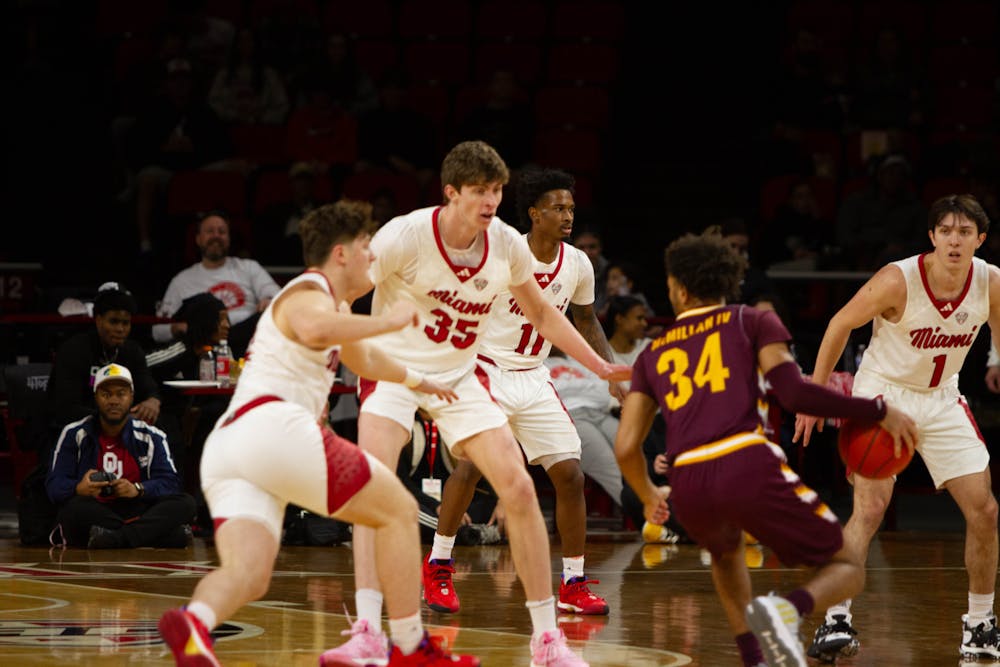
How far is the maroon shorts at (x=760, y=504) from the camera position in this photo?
4887 millimetres

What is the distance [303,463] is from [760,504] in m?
1.40

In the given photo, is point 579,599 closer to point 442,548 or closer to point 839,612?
point 442,548

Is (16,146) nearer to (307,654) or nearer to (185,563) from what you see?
(185,563)

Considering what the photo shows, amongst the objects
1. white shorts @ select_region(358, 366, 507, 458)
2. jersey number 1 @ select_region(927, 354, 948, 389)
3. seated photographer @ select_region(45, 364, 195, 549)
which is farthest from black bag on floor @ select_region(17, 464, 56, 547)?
jersey number 1 @ select_region(927, 354, 948, 389)

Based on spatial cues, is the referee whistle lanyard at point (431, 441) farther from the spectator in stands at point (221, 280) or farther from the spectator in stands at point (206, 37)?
the spectator in stands at point (206, 37)

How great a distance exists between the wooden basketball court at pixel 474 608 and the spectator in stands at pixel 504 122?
4655mm

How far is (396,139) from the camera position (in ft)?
45.5

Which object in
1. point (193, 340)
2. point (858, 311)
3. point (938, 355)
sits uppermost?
point (193, 340)

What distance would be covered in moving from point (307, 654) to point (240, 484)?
4.55 feet

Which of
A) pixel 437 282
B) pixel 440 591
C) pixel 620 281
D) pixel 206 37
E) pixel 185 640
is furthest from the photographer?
pixel 206 37

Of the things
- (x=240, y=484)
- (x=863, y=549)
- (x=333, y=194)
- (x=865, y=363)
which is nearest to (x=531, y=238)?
(x=865, y=363)

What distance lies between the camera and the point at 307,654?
597cm

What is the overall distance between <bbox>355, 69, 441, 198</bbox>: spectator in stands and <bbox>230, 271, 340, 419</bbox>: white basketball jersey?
8.77m

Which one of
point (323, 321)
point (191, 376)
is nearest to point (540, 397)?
point (323, 321)
